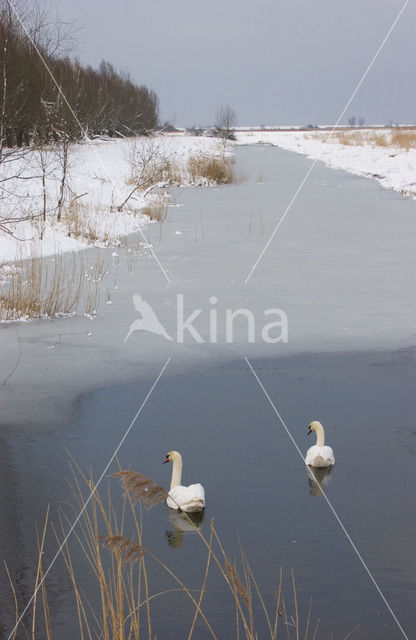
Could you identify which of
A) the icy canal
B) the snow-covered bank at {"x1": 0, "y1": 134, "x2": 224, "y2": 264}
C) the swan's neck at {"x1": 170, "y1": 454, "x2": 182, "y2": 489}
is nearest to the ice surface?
the icy canal

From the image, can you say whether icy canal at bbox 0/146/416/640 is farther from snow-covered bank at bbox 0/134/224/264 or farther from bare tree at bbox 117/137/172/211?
bare tree at bbox 117/137/172/211

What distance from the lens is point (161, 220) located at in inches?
646

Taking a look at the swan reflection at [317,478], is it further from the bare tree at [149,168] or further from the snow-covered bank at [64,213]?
the bare tree at [149,168]

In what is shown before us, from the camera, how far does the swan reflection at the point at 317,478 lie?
4152 mm

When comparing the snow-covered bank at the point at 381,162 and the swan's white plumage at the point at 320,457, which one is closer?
the swan's white plumage at the point at 320,457

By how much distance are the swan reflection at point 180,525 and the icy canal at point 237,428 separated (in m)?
0.01

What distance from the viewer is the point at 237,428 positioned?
505cm

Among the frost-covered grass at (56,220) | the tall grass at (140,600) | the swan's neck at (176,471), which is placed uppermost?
the frost-covered grass at (56,220)

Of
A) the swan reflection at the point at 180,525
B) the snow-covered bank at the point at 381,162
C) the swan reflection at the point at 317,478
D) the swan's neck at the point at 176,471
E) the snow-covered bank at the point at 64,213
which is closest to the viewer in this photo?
the swan reflection at the point at 180,525

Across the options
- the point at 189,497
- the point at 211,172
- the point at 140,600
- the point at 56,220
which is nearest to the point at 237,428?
the point at 189,497

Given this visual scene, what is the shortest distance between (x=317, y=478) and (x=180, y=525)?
855mm

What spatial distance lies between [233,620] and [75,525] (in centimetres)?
99

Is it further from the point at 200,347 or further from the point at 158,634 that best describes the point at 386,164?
the point at 158,634

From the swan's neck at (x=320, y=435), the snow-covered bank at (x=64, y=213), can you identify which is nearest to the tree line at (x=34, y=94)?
the snow-covered bank at (x=64, y=213)
